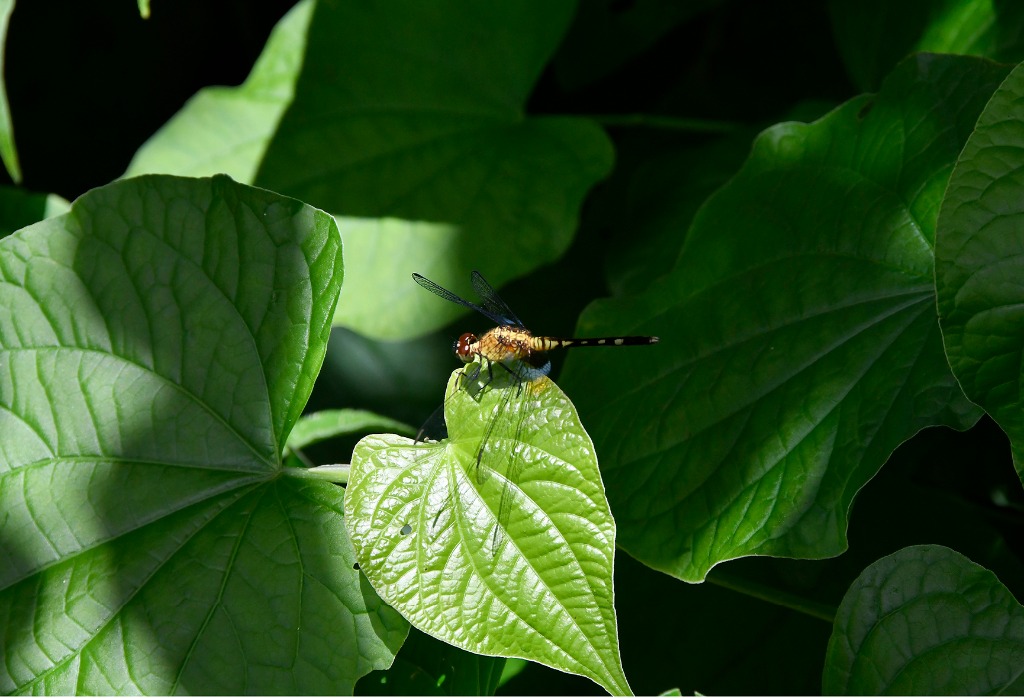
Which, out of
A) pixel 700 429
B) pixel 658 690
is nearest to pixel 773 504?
pixel 700 429

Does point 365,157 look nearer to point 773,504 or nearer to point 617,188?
point 617,188


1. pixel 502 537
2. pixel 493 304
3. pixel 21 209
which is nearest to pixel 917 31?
pixel 493 304

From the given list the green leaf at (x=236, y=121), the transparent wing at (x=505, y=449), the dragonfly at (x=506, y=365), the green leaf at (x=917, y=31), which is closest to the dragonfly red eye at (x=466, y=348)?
the dragonfly at (x=506, y=365)

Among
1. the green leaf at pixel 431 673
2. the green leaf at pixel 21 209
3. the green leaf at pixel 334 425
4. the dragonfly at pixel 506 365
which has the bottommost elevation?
the green leaf at pixel 431 673

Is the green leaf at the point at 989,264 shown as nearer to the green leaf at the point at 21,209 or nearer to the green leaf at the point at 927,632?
the green leaf at the point at 927,632

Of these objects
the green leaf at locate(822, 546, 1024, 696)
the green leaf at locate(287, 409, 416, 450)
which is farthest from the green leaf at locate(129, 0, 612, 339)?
the green leaf at locate(822, 546, 1024, 696)

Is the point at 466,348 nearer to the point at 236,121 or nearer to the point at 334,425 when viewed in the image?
the point at 334,425

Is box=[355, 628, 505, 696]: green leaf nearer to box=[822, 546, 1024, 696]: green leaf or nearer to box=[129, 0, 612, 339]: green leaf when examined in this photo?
box=[822, 546, 1024, 696]: green leaf
